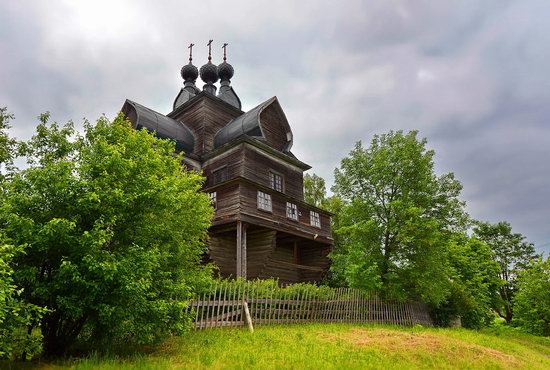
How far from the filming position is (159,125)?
23.9m

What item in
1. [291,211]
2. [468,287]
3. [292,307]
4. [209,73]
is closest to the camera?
[292,307]

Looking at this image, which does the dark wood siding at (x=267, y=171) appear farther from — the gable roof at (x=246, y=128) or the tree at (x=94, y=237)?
the tree at (x=94, y=237)

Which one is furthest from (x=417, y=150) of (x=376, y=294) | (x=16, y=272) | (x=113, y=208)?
(x=16, y=272)

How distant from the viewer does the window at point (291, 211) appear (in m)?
22.4

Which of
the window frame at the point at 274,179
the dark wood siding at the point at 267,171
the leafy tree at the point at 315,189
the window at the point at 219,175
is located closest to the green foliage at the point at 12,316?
the dark wood siding at the point at 267,171

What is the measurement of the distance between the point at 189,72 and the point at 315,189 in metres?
18.6

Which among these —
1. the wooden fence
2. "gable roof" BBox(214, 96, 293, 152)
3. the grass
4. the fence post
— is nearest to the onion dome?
"gable roof" BBox(214, 96, 293, 152)

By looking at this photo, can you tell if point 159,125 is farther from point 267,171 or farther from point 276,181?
point 276,181

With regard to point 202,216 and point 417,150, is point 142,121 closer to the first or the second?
point 202,216

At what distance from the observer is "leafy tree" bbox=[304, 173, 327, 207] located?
1666 inches

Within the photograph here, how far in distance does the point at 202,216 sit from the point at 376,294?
37.4 ft

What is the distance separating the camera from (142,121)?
23031 mm

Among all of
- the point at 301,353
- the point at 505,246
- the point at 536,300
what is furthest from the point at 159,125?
the point at 505,246

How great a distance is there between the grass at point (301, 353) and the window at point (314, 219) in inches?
444
